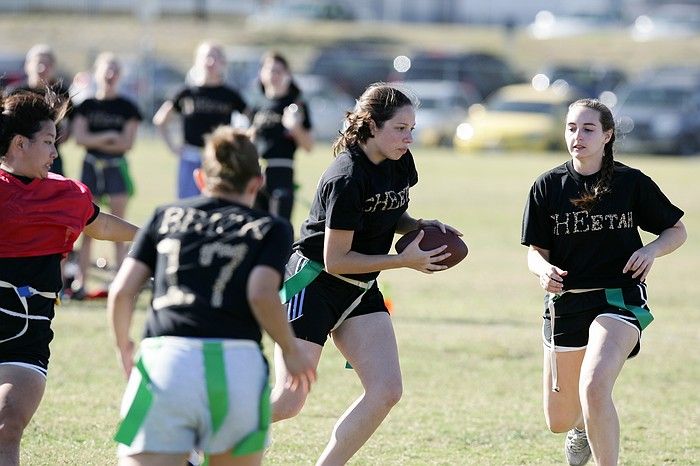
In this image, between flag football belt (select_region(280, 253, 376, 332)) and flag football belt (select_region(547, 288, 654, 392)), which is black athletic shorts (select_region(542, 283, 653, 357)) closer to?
flag football belt (select_region(547, 288, 654, 392))

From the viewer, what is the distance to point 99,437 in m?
6.47

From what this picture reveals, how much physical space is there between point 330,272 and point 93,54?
30884 mm

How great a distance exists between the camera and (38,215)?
5.09 meters

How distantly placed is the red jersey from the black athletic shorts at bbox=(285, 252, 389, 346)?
3.33 feet

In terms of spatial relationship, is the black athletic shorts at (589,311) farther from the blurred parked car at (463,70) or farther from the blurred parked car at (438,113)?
the blurred parked car at (463,70)

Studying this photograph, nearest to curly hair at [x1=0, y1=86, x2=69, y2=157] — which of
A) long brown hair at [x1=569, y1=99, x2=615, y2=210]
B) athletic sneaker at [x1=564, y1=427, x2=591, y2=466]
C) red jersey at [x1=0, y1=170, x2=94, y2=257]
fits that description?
red jersey at [x1=0, y1=170, x2=94, y2=257]

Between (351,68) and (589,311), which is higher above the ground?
(351,68)

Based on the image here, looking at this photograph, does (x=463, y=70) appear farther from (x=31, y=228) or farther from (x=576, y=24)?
(x=31, y=228)

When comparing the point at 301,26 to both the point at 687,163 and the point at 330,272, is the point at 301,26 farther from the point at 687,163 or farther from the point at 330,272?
the point at 330,272

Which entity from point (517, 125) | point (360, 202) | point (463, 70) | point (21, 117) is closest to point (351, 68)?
point (463, 70)

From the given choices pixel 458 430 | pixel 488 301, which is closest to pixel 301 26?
pixel 488 301

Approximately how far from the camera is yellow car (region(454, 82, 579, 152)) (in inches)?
1132

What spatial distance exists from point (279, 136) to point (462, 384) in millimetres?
4278

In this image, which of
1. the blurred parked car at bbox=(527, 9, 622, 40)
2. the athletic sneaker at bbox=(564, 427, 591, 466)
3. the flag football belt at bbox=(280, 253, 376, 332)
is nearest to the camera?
the flag football belt at bbox=(280, 253, 376, 332)
